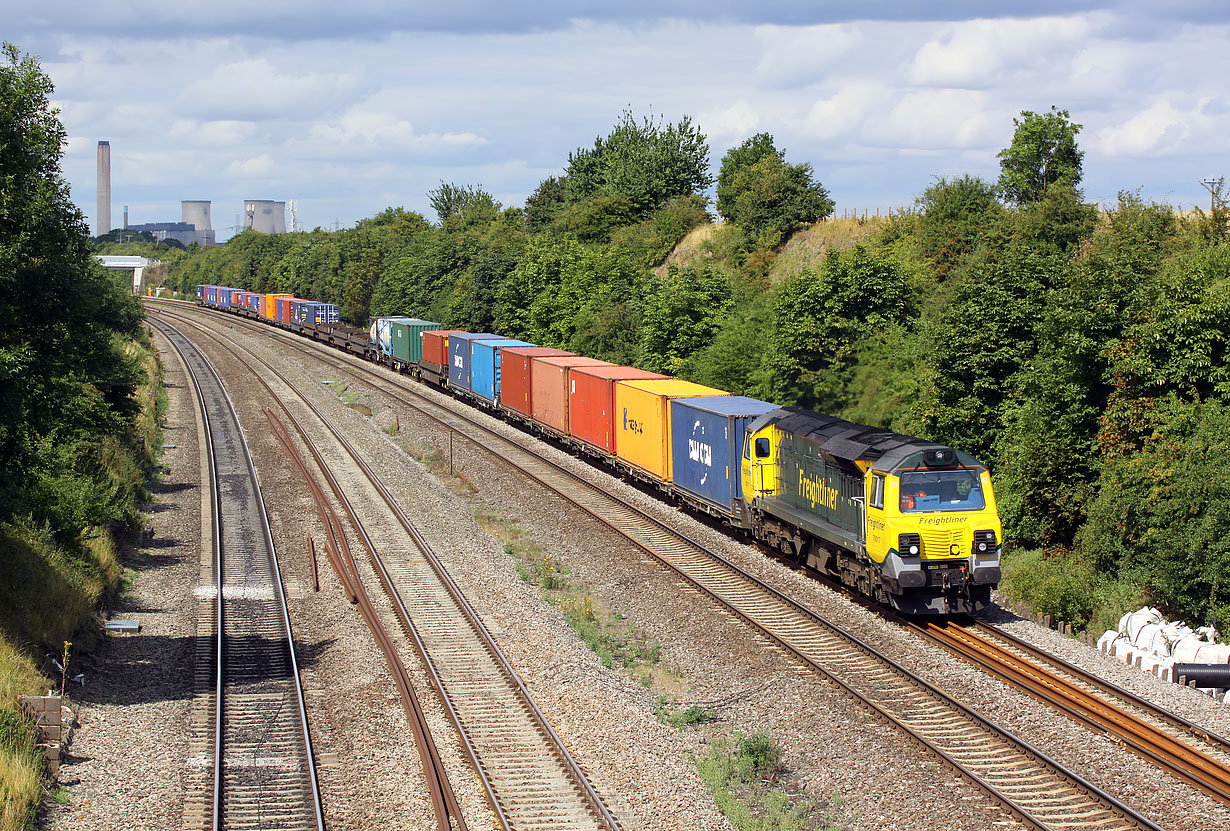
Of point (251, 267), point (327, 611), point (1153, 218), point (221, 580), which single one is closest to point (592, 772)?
point (327, 611)

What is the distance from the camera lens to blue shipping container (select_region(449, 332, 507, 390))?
2052 inches

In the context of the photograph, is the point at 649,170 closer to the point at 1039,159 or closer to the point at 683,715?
the point at 1039,159

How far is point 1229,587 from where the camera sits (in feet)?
67.2

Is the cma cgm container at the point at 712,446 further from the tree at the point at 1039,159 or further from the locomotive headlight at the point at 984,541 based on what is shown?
the tree at the point at 1039,159

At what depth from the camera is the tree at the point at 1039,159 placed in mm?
53188

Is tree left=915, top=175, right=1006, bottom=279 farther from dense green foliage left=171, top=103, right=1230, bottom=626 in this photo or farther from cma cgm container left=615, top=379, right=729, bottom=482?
cma cgm container left=615, top=379, right=729, bottom=482

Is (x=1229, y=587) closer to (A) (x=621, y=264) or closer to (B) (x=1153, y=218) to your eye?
(B) (x=1153, y=218)

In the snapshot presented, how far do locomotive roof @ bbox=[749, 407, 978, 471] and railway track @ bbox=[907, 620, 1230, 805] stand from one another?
3218 mm

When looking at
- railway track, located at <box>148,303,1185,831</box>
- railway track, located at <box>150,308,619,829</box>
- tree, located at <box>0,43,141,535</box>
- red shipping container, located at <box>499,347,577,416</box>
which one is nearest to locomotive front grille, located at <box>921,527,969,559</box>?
railway track, located at <box>148,303,1185,831</box>

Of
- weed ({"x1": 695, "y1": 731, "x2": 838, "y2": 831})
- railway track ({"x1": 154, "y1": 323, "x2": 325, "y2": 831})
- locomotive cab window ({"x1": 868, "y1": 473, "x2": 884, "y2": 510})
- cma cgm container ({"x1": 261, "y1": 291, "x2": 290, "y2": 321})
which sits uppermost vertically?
cma cgm container ({"x1": 261, "y1": 291, "x2": 290, "y2": 321})

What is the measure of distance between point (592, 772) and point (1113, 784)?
6606 mm

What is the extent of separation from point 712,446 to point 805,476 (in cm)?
457

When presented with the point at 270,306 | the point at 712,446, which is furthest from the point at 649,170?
the point at 712,446

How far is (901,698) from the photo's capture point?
16.4 metres
